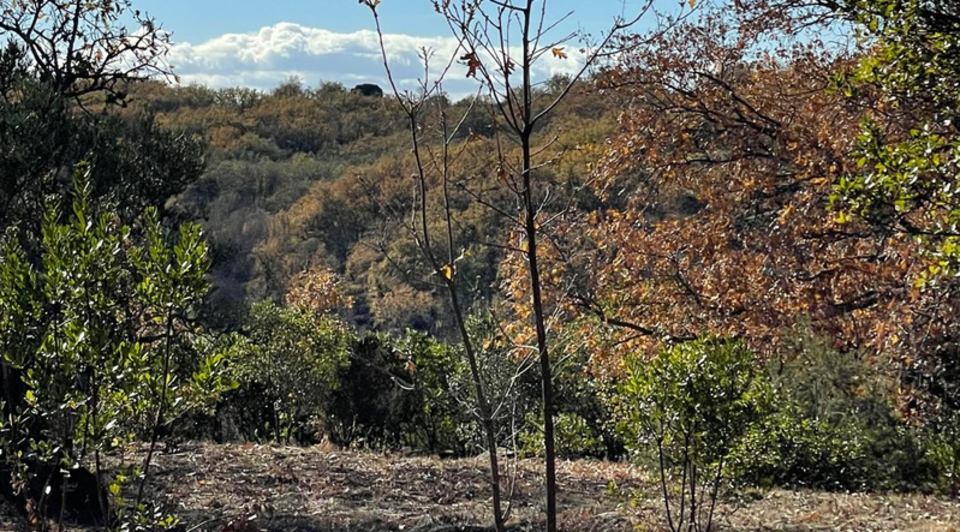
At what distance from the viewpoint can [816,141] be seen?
8164mm

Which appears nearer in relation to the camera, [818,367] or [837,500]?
[837,500]

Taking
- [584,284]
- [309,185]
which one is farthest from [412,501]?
[309,185]

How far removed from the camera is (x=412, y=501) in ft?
22.8

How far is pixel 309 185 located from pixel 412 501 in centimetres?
7048

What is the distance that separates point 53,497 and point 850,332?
22.7 feet

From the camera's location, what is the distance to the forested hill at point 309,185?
48.7 metres

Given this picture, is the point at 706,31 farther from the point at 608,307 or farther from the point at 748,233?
the point at 608,307

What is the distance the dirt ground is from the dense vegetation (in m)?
0.50

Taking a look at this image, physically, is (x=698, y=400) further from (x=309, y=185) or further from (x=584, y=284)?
(x=309, y=185)

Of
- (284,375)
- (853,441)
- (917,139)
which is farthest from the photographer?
(284,375)

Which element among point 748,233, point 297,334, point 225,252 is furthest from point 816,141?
point 297,334

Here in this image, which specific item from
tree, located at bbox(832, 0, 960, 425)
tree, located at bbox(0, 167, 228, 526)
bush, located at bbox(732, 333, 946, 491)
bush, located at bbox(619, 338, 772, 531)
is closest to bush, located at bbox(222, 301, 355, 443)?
bush, located at bbox(732, 333, 946, 491)

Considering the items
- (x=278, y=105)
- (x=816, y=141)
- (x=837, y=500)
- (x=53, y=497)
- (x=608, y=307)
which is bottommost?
(x=837, y=500)

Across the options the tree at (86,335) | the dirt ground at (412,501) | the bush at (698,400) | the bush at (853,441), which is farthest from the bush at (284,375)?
the tree at (86,335)
